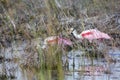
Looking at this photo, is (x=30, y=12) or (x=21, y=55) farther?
(x=30, y=12)

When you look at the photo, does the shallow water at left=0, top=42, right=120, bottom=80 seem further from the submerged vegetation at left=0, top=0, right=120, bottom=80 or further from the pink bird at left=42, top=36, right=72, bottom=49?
the pink bird at left=42, top=36, right=72, bottom=49

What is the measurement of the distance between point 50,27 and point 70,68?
70.8 inches

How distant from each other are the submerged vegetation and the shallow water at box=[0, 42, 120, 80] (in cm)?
2

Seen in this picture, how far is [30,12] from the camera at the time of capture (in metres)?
9.64

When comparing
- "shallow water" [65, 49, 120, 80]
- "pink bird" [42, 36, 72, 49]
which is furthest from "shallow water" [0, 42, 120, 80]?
"pink bird" [42, 36, 72, 49]

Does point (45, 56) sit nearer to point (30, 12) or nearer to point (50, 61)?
point (50, 61)

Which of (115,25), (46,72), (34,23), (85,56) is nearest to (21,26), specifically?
(34,23)

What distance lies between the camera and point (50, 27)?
5051 millimetres

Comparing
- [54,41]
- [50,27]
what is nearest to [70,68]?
[54,41]

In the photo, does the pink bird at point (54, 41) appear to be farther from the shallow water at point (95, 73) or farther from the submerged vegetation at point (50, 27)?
the shallow water at point (95, 73)

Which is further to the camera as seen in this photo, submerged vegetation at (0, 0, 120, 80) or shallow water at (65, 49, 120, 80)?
shallow water at (65, 49, 120, 80)

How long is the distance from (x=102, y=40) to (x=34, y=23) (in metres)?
1.22

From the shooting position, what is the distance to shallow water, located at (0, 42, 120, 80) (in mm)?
6254

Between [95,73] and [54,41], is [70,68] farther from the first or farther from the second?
[54,41]
